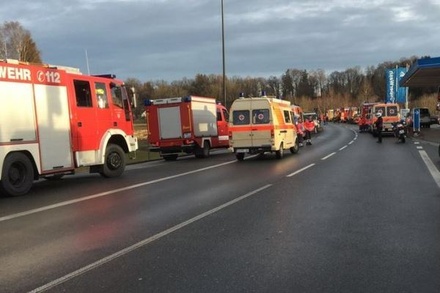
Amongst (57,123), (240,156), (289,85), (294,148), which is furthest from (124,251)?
(289,85)

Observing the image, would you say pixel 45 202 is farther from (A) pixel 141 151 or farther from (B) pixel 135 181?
(A) pixel 141 151

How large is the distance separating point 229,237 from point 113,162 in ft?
32.2

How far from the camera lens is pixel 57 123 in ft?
46.4

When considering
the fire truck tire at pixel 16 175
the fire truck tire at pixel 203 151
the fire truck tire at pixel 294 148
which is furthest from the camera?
the fire truck tire at pixel 203 151

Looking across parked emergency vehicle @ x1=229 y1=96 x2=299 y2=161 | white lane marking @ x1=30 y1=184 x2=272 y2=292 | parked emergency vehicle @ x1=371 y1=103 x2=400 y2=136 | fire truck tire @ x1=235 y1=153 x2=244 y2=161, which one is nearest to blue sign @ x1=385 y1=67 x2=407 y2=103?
parked emergency vehicle @ x1=371 y1=103 x2=400 y2=136

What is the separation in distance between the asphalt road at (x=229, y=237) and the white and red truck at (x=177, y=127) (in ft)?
37.6

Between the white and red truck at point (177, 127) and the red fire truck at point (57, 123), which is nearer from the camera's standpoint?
the red fire truck at point (57, 123)

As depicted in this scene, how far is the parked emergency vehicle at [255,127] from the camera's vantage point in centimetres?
2148

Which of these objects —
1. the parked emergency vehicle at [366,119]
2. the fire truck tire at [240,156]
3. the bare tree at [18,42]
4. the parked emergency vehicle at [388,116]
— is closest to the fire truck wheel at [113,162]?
the fire truck tire at [240,156]

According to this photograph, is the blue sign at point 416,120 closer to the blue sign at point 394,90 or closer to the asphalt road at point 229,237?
the blue sign at point 394,90

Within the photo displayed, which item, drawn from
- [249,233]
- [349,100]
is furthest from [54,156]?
[349,100]

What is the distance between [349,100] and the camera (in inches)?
5453

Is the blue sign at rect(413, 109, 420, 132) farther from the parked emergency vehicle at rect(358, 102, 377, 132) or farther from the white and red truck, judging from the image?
the white and red truck

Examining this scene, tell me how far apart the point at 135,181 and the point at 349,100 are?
Answer: 12931 centimetres
